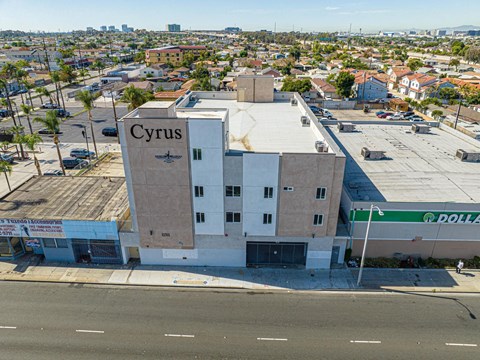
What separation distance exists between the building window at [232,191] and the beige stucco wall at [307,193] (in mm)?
4134

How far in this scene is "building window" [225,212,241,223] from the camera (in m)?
33.0

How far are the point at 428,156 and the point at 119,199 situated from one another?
136ft

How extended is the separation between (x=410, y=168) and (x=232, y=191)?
81.2 feet

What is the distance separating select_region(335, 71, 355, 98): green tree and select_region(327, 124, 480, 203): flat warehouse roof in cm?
5692

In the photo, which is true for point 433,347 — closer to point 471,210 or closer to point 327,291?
point 327,291

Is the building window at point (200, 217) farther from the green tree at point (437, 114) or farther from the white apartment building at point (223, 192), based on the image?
the green tree at point (437, 114)

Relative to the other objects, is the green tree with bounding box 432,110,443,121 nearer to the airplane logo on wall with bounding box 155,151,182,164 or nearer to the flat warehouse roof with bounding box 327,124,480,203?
the flat warehouse roof with bounding box 327,124,480,203

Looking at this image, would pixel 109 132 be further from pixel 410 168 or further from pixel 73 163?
pixel 410 168

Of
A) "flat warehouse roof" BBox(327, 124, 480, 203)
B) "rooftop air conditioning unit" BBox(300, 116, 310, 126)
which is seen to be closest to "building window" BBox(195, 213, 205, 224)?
"flat warehouse roof" BBox(327, 124, 480, 203)

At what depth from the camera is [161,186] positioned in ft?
105

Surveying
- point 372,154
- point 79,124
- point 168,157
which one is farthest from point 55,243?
point 79,124

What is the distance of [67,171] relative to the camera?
58188 mm

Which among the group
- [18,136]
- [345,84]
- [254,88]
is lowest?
[18,136]

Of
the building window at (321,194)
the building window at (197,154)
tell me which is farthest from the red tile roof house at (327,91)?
the building window at (197,154)
